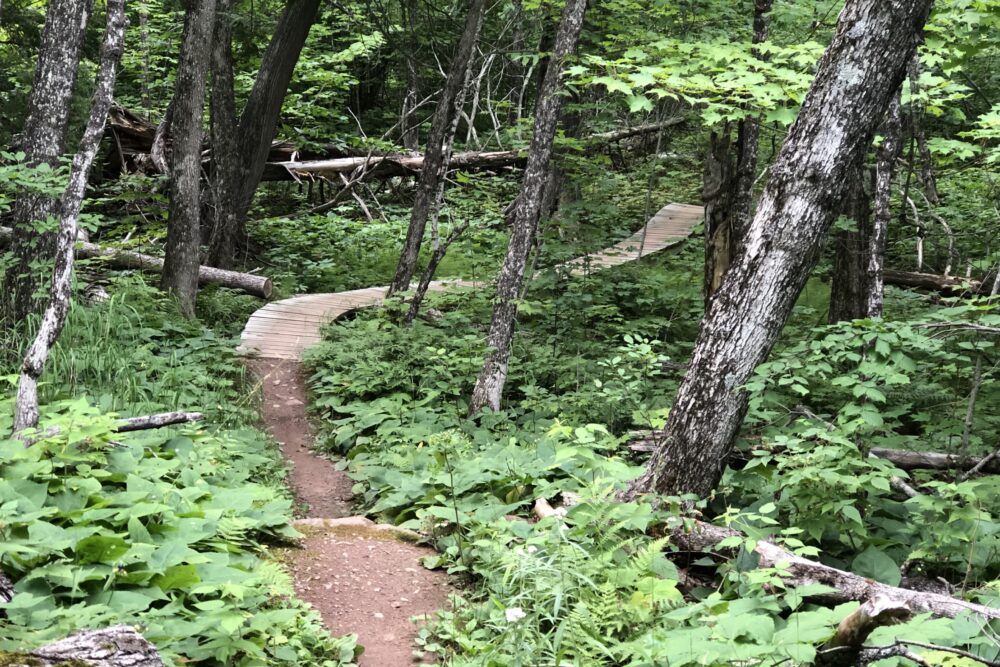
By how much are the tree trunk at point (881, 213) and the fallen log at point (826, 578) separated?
11.9ft

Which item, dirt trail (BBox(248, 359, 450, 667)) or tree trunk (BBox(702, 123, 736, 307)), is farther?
tree trunk (BBox(702, 123, 736, 307))

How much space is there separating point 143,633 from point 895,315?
936 cm

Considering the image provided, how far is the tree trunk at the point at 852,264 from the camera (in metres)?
9.38

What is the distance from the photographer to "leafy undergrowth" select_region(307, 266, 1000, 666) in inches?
136

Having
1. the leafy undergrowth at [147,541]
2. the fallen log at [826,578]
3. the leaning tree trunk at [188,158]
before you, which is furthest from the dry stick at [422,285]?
the fallen log at [826,578]

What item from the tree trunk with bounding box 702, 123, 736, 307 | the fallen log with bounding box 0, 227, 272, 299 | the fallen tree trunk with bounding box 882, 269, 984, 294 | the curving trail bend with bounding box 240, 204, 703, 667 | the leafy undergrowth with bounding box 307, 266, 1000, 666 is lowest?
the curving trail bend with bounding box 240, 204, 703, 667

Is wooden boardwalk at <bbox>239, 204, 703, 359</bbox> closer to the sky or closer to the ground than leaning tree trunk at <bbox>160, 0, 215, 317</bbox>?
closer to the ground

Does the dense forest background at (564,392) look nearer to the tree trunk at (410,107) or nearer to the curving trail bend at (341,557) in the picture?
the curving trail bend at (341,557)

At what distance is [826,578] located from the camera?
154 inches

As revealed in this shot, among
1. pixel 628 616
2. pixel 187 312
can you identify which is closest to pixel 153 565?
pixel 628 616

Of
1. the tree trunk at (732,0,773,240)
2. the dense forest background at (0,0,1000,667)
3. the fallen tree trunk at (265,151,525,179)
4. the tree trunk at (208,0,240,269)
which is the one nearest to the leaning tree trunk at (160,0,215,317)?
the dense forest background at (0,0,1000,667)

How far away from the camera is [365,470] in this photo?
667 centimetres

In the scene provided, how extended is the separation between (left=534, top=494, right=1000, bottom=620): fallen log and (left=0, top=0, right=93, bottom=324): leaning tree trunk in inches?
237

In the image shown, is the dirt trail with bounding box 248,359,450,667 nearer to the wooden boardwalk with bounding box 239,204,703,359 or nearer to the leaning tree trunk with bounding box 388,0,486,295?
the wooden boardwalk with bounding box 239,204,703,359
